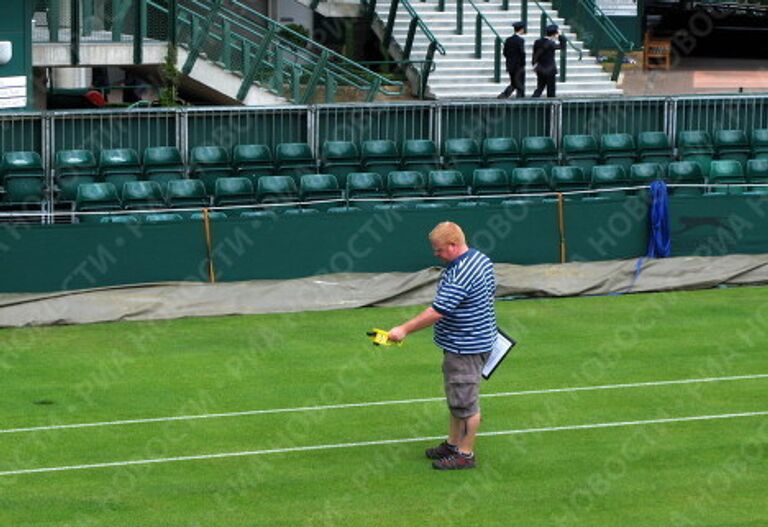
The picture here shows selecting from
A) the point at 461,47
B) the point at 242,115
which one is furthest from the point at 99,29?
the point at 461,47

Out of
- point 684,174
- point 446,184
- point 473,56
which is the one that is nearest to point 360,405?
point 446,184

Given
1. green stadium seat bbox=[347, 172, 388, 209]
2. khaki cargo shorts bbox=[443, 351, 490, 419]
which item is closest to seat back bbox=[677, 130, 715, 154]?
green stadium seat bbox=[347, 172, 388, 209]

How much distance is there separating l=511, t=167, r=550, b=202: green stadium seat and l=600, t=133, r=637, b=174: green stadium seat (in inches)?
78.8

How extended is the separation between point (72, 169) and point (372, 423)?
10428 mm

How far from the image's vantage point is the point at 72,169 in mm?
26219

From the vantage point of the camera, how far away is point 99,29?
100ft

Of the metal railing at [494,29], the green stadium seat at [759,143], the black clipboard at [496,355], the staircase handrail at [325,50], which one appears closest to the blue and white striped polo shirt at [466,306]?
the black clipboard at [496,355]

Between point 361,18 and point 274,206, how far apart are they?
1492 centimetres

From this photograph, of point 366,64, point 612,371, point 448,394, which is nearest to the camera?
point 448,394

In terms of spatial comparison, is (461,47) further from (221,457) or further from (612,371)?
(221,457)

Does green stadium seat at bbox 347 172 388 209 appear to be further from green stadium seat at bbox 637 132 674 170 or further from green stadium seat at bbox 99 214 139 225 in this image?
green stadium seat at bbox 637 132 674 170

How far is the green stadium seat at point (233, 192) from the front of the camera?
26234 millimetres

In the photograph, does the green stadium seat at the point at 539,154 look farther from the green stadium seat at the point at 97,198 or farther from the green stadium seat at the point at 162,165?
the green stadium seat at the point at 97,198

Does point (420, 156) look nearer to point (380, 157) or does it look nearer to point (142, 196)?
point (380, 157)
